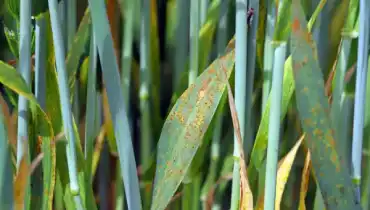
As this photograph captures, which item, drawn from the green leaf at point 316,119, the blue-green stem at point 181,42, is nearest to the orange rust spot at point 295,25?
the green leaf at point 316,119

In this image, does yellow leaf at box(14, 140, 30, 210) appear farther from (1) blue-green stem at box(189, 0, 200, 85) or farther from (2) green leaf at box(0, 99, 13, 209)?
(1) blue-green stem at box(189, 0, 200, 85)

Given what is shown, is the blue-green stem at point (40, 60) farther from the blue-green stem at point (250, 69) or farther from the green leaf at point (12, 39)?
the blue-green stem at point (250, 69)

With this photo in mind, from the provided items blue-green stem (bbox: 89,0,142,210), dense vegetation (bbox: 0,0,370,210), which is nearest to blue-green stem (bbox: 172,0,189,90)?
dense vegetation (bbox: 0,0,370,210)

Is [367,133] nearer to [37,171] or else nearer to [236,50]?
[236,50]

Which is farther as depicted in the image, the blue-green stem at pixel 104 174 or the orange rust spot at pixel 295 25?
the blue-green stem at pixel 104 174

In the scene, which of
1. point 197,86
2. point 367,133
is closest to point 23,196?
point 197,86
